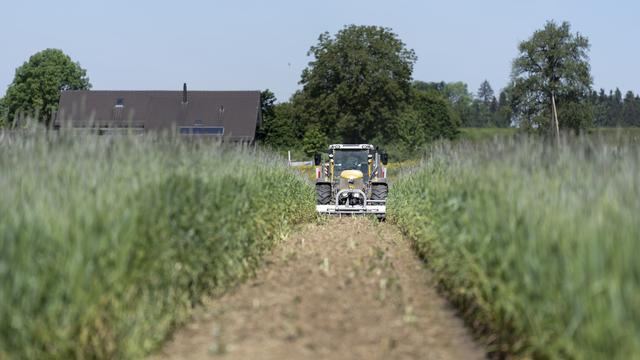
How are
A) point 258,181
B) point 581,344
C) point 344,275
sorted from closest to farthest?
point 581,344 → point 344,275 → point 258,181

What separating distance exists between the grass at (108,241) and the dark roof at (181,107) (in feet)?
205

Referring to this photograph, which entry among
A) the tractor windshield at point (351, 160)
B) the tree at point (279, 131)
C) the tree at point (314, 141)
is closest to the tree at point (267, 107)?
the tree at point (279, 131)

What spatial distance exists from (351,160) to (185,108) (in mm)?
53710

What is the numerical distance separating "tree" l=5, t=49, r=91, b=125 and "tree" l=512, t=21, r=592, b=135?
1713 inches

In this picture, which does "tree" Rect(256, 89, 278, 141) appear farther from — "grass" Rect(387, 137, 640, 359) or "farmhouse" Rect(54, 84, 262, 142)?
"grass" Rect(387, 137, 640, 359)

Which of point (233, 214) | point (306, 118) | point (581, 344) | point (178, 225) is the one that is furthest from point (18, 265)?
point (306, 118)

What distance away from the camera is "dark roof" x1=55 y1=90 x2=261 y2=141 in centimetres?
7319

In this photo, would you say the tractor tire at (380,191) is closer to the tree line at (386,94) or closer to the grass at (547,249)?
the grass at (547,249)

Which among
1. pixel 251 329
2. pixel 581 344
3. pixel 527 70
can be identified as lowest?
pixel 251 329

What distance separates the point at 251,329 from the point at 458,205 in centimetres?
283

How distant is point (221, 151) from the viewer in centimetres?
1189

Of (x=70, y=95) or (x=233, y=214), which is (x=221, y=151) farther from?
(x=70, y=95)

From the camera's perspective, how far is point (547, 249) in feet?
19.0

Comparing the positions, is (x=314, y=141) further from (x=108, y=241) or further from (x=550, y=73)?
(x=108, y=241)
